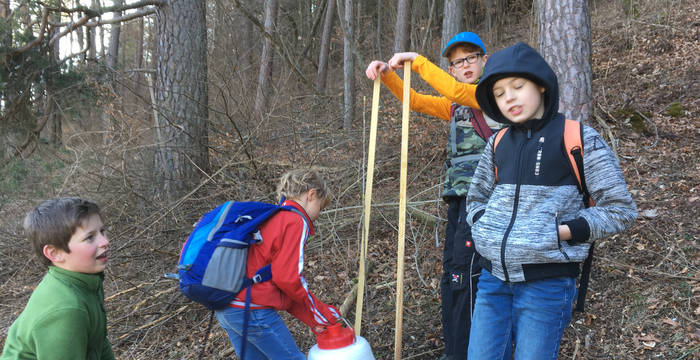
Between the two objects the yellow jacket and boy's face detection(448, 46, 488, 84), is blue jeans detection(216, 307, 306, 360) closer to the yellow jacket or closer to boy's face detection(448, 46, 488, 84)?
the yellow jacket

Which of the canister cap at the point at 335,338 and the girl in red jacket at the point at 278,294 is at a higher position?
the girl in red jacket at the point at 278,294

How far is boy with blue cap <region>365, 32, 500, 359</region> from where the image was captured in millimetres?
2770

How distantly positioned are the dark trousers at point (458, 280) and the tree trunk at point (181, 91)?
12.2ft

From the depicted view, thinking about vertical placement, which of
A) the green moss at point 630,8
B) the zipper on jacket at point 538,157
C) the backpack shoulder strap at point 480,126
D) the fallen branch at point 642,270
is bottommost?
the fallen branch at point 642,270

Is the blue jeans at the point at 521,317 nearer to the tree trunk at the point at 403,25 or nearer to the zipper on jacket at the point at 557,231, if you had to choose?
the zipper on jacket at the point at 557,231

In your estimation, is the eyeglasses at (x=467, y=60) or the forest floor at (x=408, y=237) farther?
the forest floor at (x=408, y=237)

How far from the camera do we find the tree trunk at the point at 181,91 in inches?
229

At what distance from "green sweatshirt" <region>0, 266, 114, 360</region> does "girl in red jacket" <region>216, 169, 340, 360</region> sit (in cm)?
67

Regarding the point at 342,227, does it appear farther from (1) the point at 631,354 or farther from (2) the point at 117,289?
(1) the point at 631,354

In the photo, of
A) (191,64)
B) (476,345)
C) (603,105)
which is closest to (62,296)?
(476,345)

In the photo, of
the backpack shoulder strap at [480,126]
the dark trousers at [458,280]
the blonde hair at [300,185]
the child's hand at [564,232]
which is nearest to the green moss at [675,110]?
the backpack shoulder strap at [480,126]

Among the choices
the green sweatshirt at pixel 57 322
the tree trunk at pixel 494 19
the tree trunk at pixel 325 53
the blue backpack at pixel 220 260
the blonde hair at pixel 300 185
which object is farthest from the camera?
the tree trunk at pixel 325 53

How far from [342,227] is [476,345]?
313 cm

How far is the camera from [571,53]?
4586mm
